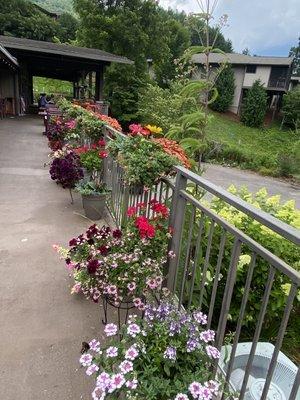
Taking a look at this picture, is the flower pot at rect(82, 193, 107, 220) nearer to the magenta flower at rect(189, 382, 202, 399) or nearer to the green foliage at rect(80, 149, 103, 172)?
the green foliage at rect(80, 149, 103, 172)

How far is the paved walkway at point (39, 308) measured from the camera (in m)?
1.76

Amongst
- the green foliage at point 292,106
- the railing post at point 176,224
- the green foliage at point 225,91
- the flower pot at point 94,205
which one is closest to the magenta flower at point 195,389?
the railing post at point 176,224

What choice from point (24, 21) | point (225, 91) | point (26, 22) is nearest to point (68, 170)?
point (225, 91)

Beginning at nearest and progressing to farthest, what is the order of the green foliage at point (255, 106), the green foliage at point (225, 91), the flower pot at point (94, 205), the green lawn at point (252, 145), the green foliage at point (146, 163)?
the green foliage at point (146, 163) → the flower pot at point (94, 205) → the green lawn at point (252, 145) → the green foliage at point (255, 106) → the green foliage at point (225, 91)

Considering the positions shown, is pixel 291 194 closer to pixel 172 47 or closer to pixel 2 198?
pixel 2 198

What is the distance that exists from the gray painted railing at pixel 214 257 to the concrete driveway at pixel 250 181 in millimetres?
12694

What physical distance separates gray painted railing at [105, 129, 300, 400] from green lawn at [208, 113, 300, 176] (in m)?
13.7

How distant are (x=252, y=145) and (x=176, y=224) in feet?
80.4

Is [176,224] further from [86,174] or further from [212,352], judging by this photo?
[86,174]

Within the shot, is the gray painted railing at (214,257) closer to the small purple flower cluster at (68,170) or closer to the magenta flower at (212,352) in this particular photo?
the magenta flower at (212,352)

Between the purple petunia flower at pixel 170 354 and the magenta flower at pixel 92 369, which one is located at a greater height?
the purple petunia flower at pixel 170 354

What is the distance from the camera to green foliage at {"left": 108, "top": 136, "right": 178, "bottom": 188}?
7.34 feet

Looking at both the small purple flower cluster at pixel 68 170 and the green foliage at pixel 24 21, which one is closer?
the small purple flower cluster at pixel 68 170

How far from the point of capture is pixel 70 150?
474 cm
